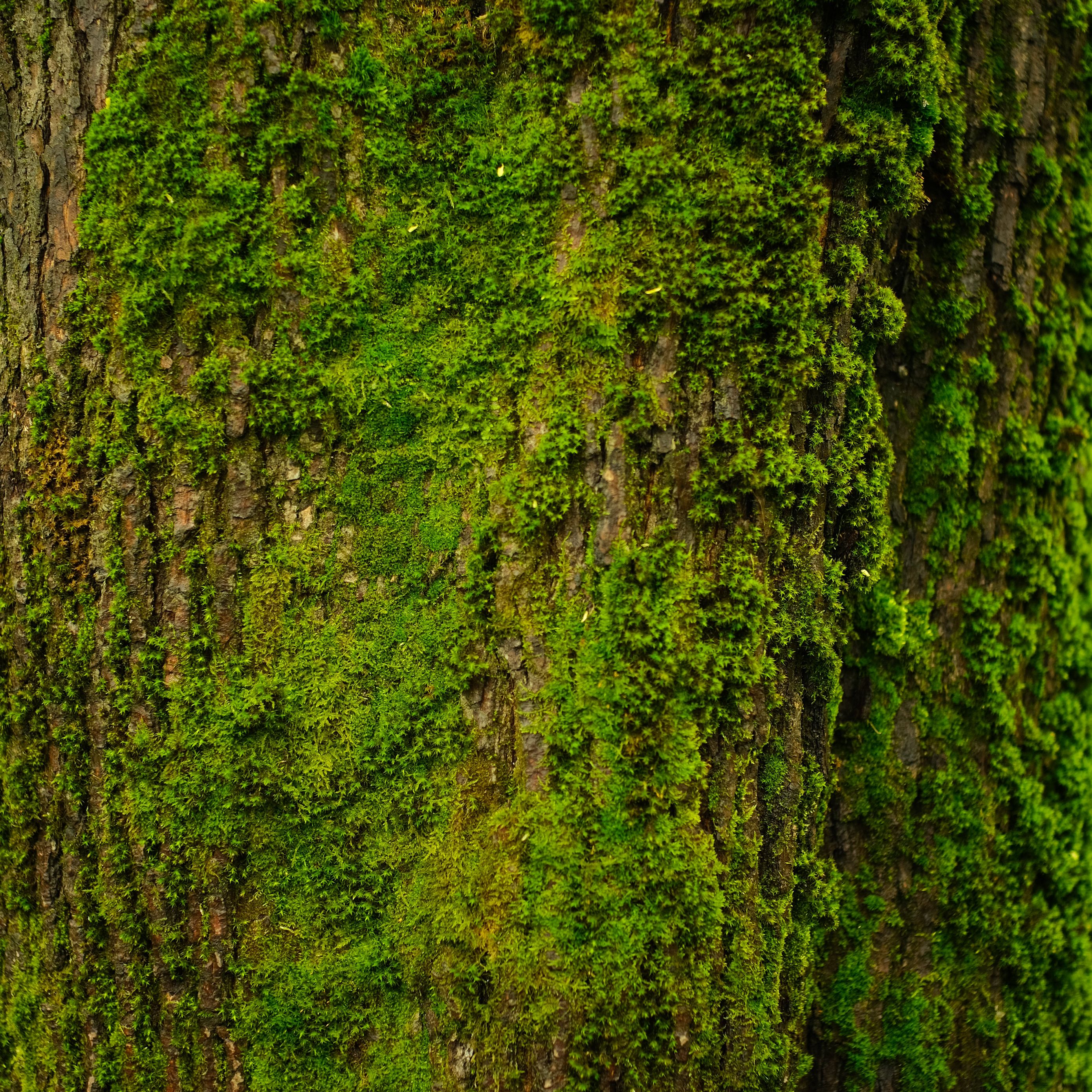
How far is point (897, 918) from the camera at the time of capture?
2.23 meters

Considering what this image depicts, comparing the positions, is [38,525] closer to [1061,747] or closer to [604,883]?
[604,883]

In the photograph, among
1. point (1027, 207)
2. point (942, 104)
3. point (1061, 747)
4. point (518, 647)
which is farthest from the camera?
point (1061, 747)

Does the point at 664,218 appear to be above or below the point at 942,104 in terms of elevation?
below

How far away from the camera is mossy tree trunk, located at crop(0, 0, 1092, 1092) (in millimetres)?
1751

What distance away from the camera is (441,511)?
75.0 inches

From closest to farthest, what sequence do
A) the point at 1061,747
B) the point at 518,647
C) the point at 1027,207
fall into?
the point at 518,647 < the point at 1027,207 < the point at 1061,747

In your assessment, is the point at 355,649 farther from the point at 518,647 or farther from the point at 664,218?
the point at 664,218

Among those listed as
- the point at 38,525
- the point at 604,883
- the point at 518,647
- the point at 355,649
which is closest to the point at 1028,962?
the point at 604,883

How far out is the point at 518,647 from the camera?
6.03 feet

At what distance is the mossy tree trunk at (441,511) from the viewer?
68.9 inches

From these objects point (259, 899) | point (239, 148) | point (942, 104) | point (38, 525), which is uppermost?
point (942, 104)

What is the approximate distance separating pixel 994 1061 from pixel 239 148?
347cm

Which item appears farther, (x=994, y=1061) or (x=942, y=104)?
(x=994, y=1061)

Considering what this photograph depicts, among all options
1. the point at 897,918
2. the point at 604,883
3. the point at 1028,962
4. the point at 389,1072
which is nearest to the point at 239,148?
the point at 604,883
